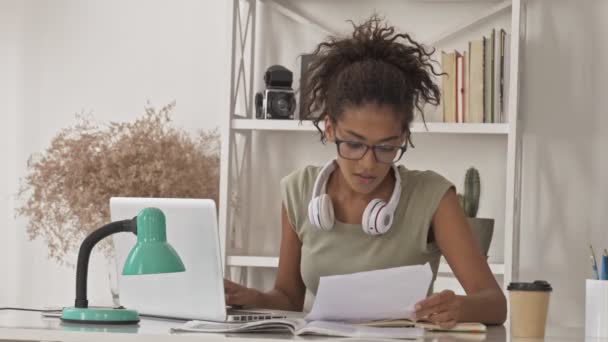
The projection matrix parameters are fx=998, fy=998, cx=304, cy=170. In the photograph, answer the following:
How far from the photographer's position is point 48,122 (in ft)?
11.8

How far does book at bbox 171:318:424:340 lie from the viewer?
1.57m

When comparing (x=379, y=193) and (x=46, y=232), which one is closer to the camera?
(x=379, y=193)

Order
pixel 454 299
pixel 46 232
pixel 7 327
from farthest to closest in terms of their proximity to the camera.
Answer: pixel 46 232 → pixel 454 299 → pixel 7 327

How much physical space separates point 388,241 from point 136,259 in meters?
0.81

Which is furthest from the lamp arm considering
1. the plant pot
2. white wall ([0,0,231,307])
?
white wall ([0,0,231,307])

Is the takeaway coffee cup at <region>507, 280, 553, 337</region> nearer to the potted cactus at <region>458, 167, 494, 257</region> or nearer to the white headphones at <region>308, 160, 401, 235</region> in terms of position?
the white headphones at <region>308, 160, 401, 235</region>

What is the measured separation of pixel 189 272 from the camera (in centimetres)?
175

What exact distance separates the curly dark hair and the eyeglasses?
8cm

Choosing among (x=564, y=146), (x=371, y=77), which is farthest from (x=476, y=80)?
(x=371, y=77)

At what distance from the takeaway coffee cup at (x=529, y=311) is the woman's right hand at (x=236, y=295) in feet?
1.99

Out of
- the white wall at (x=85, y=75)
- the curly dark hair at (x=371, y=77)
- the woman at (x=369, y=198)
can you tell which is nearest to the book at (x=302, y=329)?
the woman at (x=369, y=198)

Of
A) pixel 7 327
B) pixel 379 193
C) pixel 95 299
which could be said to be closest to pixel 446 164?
pixel 379 193

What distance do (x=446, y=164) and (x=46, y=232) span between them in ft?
4.37

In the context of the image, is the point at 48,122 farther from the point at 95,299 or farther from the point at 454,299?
the point at 454,299
